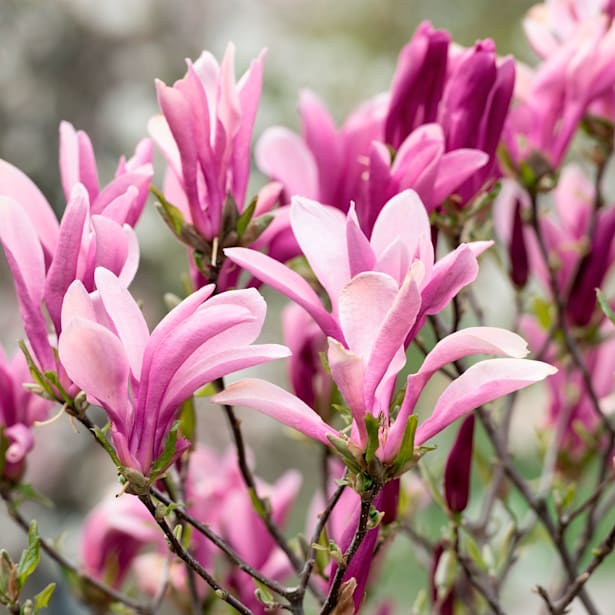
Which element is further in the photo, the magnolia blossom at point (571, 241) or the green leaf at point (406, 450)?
the magnolia blossom at point (571, 241)

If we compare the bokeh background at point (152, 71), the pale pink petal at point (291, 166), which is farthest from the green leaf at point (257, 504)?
the bokeh background at point (152, 71)

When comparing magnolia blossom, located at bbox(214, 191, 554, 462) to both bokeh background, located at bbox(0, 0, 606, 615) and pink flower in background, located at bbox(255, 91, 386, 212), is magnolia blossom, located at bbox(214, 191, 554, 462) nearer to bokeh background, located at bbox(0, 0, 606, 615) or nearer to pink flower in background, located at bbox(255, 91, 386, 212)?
pink flower in background, located at bbox(255, 91, 386, 212)

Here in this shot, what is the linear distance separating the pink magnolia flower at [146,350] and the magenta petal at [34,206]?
2.2 inches

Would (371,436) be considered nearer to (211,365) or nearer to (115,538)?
(211,365)

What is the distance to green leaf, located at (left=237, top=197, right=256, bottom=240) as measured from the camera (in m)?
0.39

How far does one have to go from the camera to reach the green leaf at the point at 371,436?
0.99 ft

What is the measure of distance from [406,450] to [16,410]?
0.66ft

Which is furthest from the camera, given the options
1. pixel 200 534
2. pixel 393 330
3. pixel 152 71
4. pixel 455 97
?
pixel 152 71

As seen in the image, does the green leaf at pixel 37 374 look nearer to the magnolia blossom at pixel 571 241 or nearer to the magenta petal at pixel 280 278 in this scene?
the magenta petal at pixel 280 278

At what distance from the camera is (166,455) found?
1.09 ft

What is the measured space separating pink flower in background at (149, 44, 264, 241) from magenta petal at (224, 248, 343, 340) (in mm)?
85

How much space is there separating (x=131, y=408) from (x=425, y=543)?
0.27m

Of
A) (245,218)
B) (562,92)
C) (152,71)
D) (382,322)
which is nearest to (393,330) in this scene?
(382,322)

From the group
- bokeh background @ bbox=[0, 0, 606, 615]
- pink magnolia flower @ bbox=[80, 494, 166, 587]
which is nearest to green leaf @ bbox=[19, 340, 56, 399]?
pink magnolia flower @ bbox=[80, 494, 166, 587]
